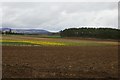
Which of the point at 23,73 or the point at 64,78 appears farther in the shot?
the point at 23,73

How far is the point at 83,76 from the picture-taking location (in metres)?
13.1

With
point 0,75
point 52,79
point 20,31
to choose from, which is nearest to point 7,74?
point 0,75

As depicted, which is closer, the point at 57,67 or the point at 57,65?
the point at 57,67

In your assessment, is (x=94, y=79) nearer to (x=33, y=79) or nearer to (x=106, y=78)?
(x=106, y=78)

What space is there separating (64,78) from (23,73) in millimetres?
2353

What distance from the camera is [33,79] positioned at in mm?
11883

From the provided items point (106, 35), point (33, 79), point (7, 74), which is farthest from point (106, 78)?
point (106, 35)

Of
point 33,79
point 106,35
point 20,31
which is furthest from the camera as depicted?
point 20,31

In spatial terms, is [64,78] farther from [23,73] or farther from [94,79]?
[23,73]

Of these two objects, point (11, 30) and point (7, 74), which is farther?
point (11, 30)

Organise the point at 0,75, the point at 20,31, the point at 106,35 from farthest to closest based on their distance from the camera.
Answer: the point at 20,31 < the point at 106,35 < the point at 0,75

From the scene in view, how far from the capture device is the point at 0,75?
41.9ft

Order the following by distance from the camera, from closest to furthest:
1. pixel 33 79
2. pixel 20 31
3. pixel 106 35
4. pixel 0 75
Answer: pixel 33 79
pixel 0 75
pixel 106 35
pixel 20 31

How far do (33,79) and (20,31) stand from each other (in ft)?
318
